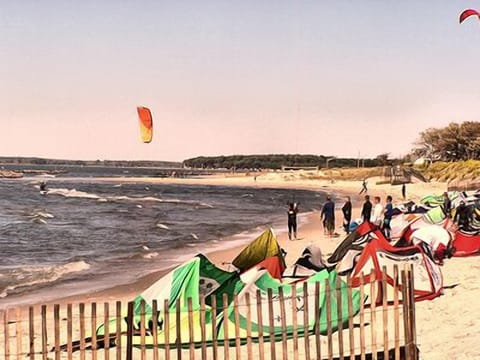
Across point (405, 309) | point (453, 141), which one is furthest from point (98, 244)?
point (453, 141)

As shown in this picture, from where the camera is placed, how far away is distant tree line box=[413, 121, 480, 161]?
79.1 metres

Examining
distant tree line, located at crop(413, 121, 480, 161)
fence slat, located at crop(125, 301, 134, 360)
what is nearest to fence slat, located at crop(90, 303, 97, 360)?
fence slat, located at crop(125, 301, 134, 360)

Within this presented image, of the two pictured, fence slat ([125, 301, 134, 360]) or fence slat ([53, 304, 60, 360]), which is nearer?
fence slat ([53, 304, 60, 360])

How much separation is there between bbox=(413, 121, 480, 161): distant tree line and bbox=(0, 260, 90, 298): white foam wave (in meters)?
67.1

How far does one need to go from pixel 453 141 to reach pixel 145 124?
72.3 m

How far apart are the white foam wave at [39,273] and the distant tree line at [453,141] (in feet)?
220

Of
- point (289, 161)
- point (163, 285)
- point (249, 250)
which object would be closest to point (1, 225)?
point (249, 250)

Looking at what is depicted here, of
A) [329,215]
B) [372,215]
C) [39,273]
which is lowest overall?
[39,273]

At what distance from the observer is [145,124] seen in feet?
49.2

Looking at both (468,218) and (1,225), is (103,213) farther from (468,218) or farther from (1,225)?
(468,218)

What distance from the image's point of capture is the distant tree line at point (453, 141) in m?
79.1

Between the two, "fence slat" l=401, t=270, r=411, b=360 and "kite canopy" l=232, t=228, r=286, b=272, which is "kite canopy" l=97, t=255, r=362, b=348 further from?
"kite canopy" l=232, t=228, r=286, b=272

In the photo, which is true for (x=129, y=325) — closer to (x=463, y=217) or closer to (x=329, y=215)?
(x=463, y=217)

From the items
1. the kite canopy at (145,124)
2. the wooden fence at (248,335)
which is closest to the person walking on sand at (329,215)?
the kite canopy at (145,124)
